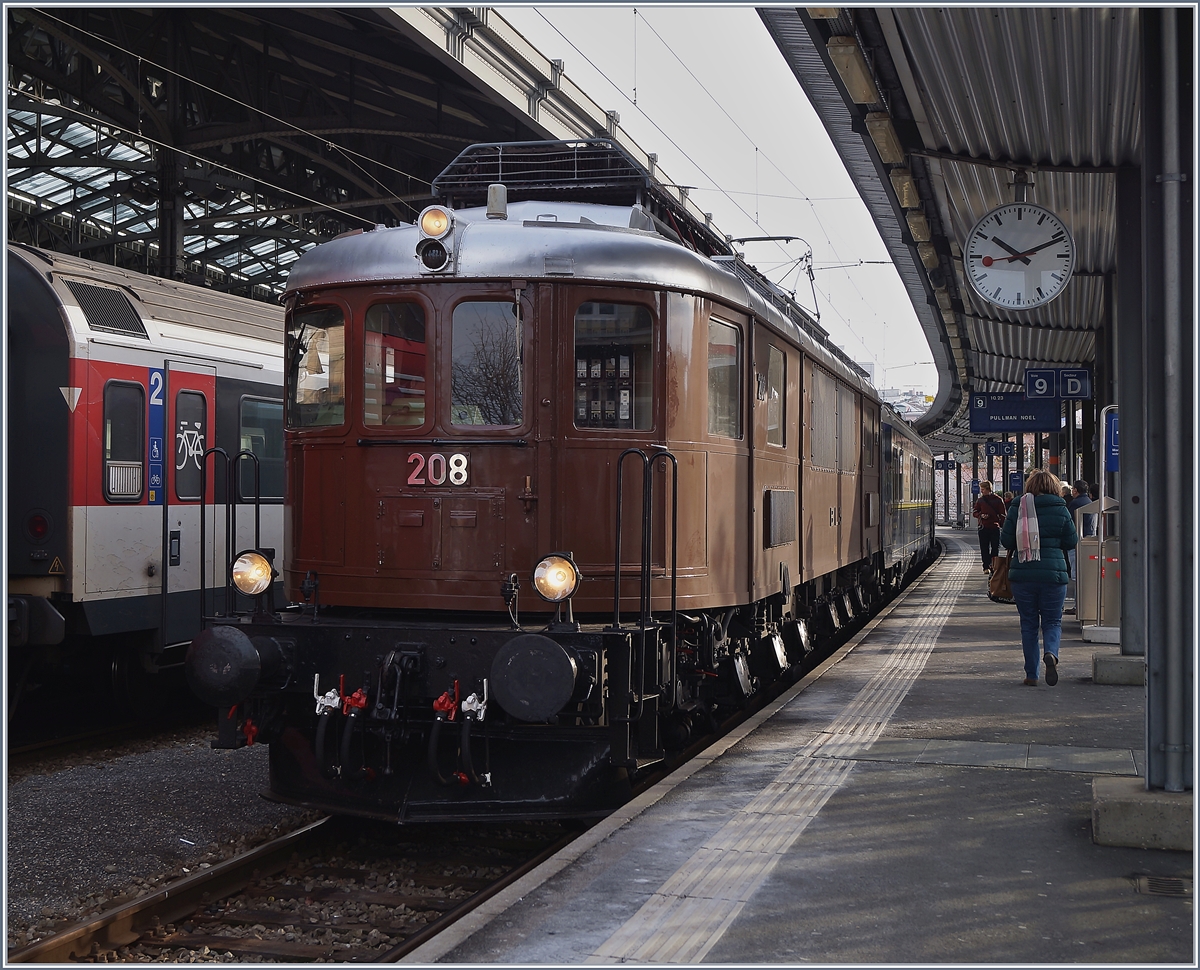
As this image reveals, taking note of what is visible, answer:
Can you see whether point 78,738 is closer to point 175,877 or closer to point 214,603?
point 214,603

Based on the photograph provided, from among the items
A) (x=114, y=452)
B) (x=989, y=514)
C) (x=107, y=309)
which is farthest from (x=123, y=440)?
(x=989, y=514)

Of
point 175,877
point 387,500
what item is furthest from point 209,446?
point 175,877

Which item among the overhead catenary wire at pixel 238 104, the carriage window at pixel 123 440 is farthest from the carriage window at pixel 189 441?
the overhead catenary wire at pixel 238 104

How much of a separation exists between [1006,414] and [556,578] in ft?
54.9

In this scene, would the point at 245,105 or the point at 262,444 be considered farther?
the point at 245,105

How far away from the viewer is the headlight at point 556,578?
19.6 ft

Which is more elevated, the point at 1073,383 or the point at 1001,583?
the point at 1073,383

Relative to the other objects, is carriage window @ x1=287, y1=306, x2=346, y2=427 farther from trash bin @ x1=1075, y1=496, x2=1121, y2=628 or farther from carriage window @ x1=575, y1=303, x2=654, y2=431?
trash bin @ x1=1075, y1=496, x2=1121, y2=628

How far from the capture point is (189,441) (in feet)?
33.0

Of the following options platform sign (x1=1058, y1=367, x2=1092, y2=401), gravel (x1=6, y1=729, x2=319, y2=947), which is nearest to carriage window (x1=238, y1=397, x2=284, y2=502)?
gravel (x1=6, y1=729, x2=319, y2=947)

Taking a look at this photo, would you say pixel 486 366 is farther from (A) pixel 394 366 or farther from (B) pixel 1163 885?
(B) pixel 1163 885

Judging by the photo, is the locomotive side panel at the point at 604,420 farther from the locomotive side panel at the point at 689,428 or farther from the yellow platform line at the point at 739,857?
the yellow platform line at the point at 739,857

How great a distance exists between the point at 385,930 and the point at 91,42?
56.7ft

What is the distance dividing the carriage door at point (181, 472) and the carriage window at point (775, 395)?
4.63m
